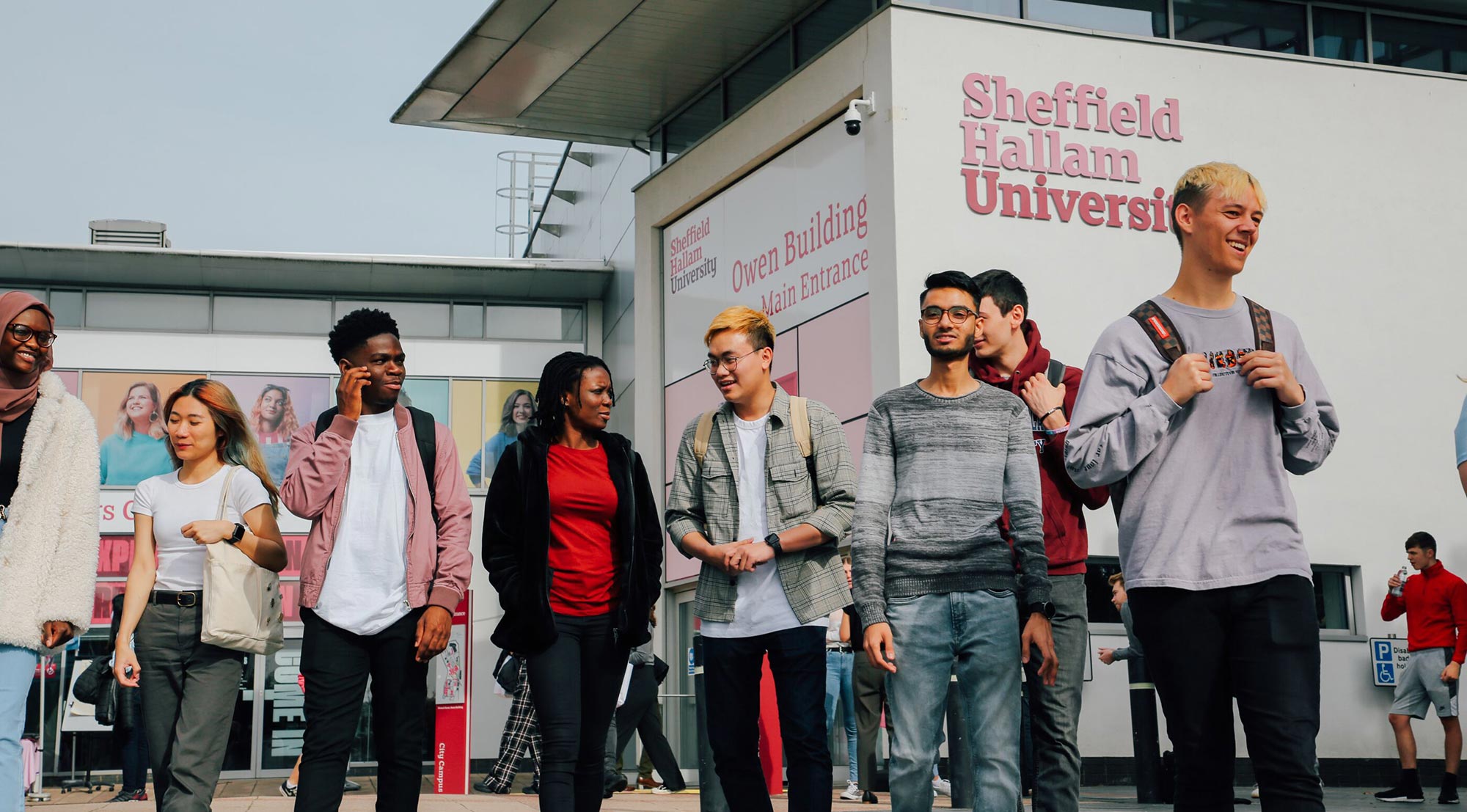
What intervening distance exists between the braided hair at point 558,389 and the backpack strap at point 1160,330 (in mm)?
2343

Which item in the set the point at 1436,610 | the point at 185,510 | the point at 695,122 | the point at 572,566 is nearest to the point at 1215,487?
the point at 572,566

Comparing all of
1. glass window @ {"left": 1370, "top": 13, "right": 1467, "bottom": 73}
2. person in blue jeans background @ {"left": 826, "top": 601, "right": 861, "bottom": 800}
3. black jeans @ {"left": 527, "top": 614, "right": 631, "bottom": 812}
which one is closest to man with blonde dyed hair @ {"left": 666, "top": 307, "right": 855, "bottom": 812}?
black jeans @ {"left": 527, "top": 614, "right": 631, "bottom": 812}

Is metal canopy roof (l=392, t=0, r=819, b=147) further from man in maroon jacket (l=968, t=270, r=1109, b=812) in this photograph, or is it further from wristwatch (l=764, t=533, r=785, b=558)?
Result: wristwatch (l=764, t=533, r=785, b=558)

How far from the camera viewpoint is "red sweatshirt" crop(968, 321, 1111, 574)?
5.53 meters

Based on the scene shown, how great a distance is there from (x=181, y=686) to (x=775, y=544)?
2353 millimetres

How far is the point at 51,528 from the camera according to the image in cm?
516

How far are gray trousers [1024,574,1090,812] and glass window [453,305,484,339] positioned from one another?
19767 mm

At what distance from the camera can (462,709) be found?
578 inches

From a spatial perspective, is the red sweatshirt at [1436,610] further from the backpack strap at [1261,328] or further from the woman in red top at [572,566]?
the backpack strap at [1261,328]

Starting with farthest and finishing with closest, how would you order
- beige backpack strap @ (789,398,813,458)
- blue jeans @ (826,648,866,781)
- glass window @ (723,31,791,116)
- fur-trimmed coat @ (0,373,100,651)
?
glass window @ (723,31,791,116)
blue jeans @ (826,648,866,781)
beige backpack strap @ (789,398,813,458)
fur-trimmed coat @ (0,373,100,651)

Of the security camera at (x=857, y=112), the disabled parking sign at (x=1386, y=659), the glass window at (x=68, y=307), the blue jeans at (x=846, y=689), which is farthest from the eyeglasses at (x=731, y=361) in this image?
the glass window at (x=68, y=307)

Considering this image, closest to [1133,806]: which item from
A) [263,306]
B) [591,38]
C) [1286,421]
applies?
[1286,421]

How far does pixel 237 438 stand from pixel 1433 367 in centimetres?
1281

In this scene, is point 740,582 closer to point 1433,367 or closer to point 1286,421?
point 1286,421
